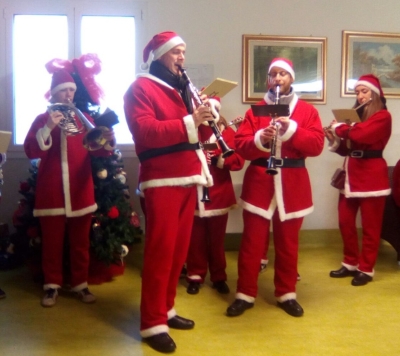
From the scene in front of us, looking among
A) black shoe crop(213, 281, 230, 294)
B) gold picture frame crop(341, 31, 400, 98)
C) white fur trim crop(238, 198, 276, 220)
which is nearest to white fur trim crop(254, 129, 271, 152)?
white fur trim crop(238, 198, 276, 220)

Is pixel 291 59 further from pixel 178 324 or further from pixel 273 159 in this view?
pixel 178 324

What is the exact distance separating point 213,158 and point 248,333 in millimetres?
1118

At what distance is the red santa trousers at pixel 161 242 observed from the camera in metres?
2.09

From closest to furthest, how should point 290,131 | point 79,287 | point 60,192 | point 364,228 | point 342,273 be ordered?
point 290,131 < point 60,192 < point 79,287 < point 364,228 < point 342,273

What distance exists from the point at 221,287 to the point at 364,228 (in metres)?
1.12

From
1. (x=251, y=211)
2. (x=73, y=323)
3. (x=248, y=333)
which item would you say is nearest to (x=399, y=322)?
(x=248, y=333)

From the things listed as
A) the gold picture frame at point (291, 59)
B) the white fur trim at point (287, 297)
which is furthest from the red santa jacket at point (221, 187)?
the gold picture frame at point (291, 59)

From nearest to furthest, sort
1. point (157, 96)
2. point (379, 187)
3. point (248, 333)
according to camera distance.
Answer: point (157, 96)
point (248, 333)
point (379, 187)

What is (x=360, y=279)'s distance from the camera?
312 centimetres

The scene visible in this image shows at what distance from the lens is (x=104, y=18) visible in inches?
152

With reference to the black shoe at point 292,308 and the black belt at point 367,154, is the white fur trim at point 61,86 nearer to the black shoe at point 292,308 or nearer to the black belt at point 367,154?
the black shoe at point 292,308

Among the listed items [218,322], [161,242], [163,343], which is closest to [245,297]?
[218,322]

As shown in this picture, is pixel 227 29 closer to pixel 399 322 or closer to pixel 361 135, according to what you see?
pixel 361 135

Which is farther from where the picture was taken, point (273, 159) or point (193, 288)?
point (193, 288)
